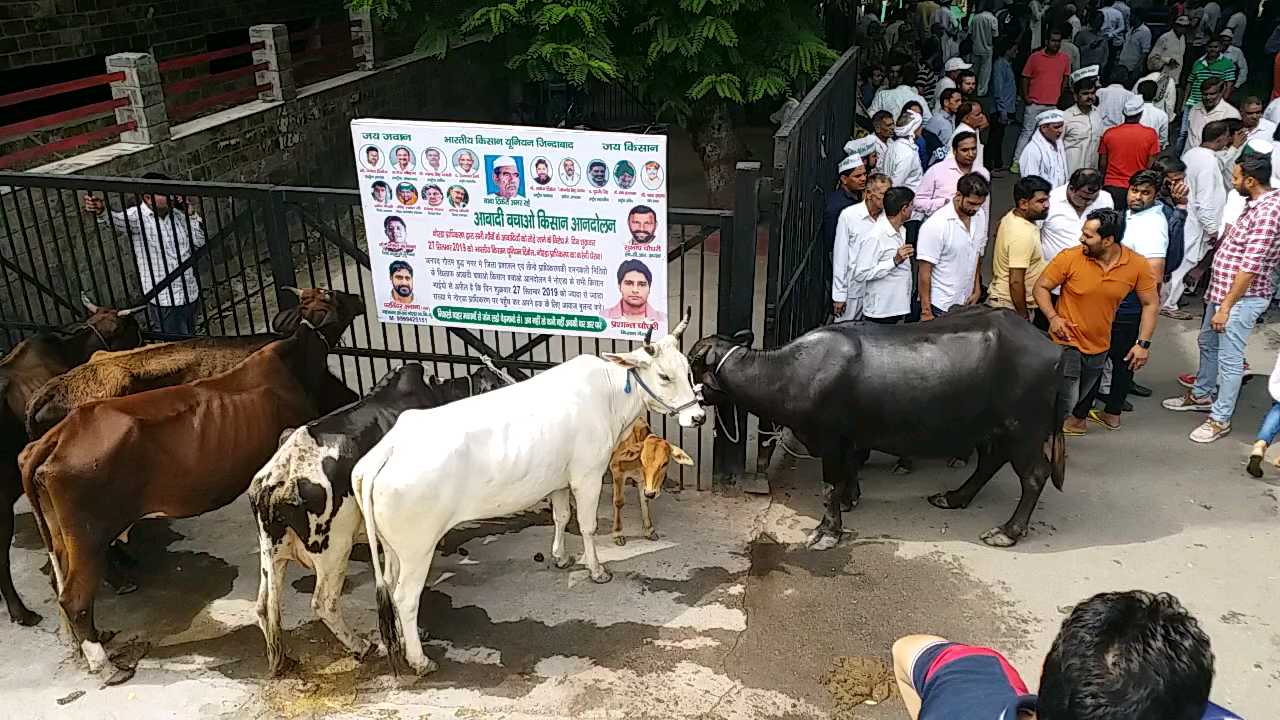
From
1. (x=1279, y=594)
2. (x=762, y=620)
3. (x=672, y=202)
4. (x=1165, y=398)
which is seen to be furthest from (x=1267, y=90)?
(x=762, y=620)

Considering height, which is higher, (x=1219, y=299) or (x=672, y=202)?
(x=1219, y=299)

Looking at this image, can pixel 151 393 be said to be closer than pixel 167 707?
No

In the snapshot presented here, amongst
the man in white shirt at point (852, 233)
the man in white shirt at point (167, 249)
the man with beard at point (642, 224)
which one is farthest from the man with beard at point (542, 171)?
the man in white shirt at point (167, 249)

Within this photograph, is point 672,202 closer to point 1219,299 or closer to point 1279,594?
point 1219,299

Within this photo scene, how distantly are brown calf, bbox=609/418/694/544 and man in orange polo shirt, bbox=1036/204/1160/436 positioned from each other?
7.71 ft

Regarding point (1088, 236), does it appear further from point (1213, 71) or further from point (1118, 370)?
point (1213, 71)

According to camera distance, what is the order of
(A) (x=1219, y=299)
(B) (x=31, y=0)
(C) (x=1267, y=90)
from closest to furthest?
(A) (x=1219, y=299) → (B) (x=31, y=0) → (C) (x=1267, y=90)

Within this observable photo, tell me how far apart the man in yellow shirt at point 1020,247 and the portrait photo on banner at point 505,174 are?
3.17 m

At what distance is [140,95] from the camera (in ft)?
29.9

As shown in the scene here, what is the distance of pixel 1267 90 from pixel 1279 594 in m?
15.4

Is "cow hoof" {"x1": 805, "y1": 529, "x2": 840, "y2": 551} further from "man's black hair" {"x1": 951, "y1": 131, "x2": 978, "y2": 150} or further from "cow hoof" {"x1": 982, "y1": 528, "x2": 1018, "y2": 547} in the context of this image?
"man's black hair" {"x1": 951, "y1": 131, "x2": 978, "y2": 150}

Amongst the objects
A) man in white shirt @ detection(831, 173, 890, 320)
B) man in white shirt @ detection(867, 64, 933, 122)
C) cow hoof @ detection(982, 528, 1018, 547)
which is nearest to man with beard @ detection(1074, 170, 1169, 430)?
cow hoof @ detection(982, 528, 1018, 547)

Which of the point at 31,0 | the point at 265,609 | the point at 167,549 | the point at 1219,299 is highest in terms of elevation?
the point at 31,0

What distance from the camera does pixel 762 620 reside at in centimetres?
495
